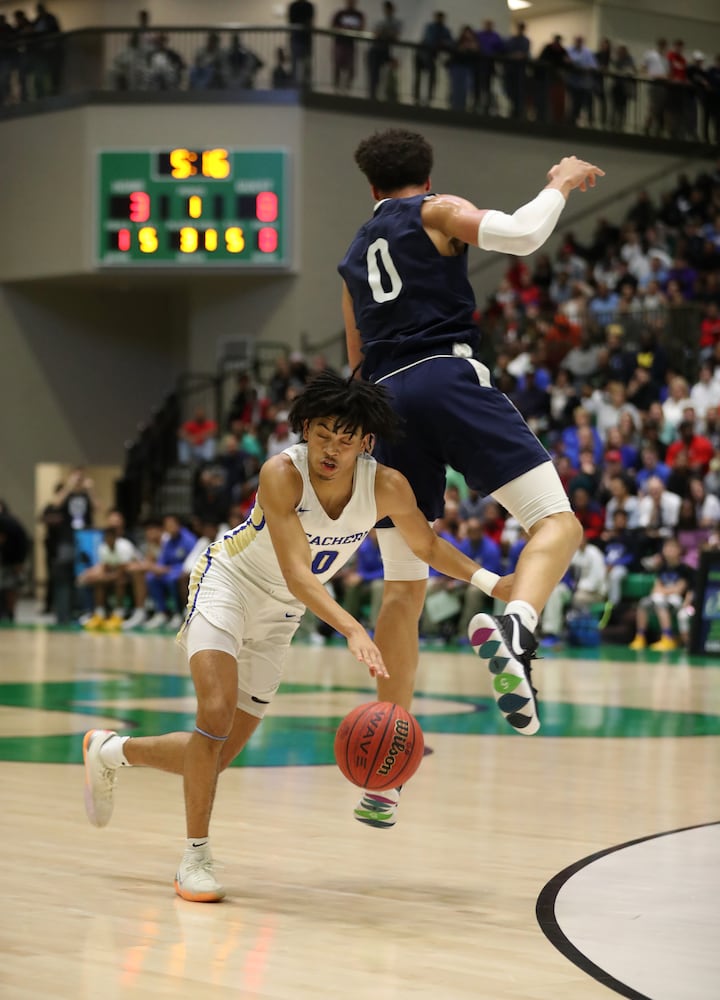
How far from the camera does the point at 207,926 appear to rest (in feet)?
13.6

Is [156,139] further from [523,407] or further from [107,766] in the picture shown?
[107,766]

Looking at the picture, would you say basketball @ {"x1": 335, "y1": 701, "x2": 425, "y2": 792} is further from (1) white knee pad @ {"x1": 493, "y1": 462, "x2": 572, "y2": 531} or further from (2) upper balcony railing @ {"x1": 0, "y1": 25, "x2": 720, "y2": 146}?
(2) upper balcony railing @ {"x1": 0, "y1": 25, "x2": 720, "y2": 146}

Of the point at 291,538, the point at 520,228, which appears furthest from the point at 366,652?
the point at 520,228

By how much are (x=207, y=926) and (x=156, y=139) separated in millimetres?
19976

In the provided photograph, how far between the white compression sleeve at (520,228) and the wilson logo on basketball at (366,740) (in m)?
1.37

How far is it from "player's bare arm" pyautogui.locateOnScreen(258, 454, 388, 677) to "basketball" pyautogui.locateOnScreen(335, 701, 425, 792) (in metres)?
0.12

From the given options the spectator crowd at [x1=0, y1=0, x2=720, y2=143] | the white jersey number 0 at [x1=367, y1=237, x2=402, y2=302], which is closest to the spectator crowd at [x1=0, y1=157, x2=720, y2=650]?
the spectator crowd at [x1=0, y1=0, x2=720, y2=143]

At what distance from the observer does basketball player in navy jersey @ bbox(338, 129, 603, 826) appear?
476cm

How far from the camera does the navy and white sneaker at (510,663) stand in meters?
4.29

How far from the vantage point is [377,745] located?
14.7 feet

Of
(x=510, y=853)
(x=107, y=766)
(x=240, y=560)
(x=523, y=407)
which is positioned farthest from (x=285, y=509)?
(x=523, y=407)

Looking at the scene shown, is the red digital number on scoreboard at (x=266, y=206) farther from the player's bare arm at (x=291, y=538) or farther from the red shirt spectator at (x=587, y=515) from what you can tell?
the player's bare arm at (x=291, y=538)

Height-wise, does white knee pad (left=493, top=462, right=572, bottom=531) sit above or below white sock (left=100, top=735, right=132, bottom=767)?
above

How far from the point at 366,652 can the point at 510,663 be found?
0.39m
